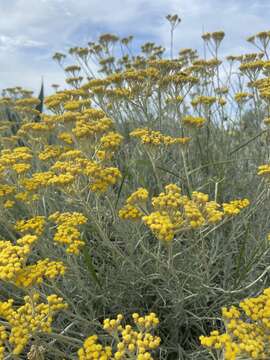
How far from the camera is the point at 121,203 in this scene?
2.79m

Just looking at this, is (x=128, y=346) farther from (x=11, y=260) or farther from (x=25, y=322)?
(x=11, y=260)

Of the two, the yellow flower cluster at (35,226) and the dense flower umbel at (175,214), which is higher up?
the dense flower umbel at (175,214)

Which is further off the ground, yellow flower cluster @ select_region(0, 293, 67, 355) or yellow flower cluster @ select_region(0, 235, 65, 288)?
yellow flower cluster @ select_region(0, 235, 65, 288)

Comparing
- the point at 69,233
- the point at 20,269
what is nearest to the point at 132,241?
the point at 69,233

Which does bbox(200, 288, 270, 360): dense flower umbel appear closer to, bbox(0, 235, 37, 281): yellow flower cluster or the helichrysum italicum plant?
the helichrysum italicum plant

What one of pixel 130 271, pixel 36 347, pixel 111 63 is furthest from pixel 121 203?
pixel 111 63

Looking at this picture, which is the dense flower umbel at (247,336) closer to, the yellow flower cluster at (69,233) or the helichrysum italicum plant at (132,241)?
the helichrysum italicum plant at (132,241)

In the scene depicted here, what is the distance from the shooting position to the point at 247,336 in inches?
52.3

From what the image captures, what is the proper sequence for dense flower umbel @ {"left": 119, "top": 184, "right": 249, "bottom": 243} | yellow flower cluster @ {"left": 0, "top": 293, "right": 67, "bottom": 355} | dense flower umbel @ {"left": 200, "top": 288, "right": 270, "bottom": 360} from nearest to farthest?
dense flower umbel @ {"left": 200, "top": 288, "right": 270, "bottom": 360}
yellow flower cluster @ {"left": 0, "top": 293, "right": 67, "bottom": 355}
dense flower umbel @ {"left": 119, "top": 184, "right": 249, "bottom": 243}

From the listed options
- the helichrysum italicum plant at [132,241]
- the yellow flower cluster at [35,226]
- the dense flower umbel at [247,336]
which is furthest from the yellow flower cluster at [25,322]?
the dense flower umbel at [247,336]

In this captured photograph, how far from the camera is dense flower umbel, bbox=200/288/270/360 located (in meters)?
1.27

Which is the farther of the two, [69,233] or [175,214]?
[69,233]

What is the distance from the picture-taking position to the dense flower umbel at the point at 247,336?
4.17 feet

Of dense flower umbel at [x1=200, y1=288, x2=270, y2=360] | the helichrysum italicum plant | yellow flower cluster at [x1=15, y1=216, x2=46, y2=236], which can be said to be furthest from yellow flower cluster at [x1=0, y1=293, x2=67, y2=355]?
dense flower umbel at [x1=200, y1=288, x2=270, y2=360]
